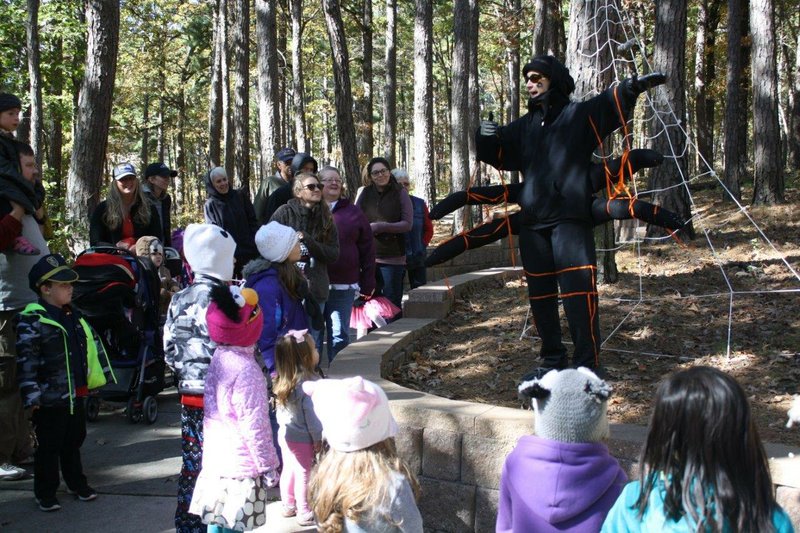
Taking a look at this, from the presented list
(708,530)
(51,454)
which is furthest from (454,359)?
(708,530)

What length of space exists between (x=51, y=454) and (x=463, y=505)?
99.3 inches

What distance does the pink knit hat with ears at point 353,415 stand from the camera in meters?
3.26

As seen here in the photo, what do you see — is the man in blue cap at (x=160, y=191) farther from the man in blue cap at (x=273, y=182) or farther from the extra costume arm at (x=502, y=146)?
the extra costume arm at (x=502, y=146)

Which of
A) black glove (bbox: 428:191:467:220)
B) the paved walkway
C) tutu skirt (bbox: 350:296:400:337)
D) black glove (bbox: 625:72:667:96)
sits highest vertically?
black glove (bbox: 625:72:667:96)

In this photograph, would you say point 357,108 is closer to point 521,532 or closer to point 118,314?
point 118,314

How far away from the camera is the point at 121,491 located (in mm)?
5453

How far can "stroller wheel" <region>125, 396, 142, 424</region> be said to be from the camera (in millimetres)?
6941

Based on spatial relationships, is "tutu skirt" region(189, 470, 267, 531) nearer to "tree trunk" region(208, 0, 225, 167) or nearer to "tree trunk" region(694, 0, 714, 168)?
"tree trunk" region(208, 0, 225, 167)

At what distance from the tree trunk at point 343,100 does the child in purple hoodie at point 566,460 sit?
40.3 feet

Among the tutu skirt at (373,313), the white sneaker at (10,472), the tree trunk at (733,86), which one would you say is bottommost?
the white sneaker at (10,472)

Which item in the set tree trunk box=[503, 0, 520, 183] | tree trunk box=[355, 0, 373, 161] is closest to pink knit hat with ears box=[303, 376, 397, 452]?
tree trunk box=[355, 0, 373, 161]

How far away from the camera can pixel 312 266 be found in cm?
639

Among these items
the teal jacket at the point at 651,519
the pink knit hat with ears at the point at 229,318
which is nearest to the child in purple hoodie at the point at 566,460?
the teal jacket at the point at 651,519

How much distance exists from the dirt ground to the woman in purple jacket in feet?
2.40
